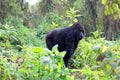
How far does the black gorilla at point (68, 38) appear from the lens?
23.5 ft

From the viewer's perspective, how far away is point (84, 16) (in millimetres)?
17016

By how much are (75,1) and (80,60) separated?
10.6 meters

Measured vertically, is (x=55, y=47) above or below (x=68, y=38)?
above

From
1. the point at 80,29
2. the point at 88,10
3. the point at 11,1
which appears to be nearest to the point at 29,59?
the point at 80,29

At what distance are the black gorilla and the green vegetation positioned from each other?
340 mm

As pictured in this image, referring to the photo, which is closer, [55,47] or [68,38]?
[55,47]

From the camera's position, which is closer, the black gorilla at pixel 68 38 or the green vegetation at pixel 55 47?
the green vegetation at pixel 55 47

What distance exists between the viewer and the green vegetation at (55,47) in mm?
2859

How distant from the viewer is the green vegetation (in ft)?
9.38

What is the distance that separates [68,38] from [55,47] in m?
4.18

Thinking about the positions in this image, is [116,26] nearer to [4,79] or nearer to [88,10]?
[88,10]

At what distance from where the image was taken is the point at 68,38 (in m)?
7.23

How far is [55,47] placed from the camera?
3.05m

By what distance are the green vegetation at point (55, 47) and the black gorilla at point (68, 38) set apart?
1.12 feet
